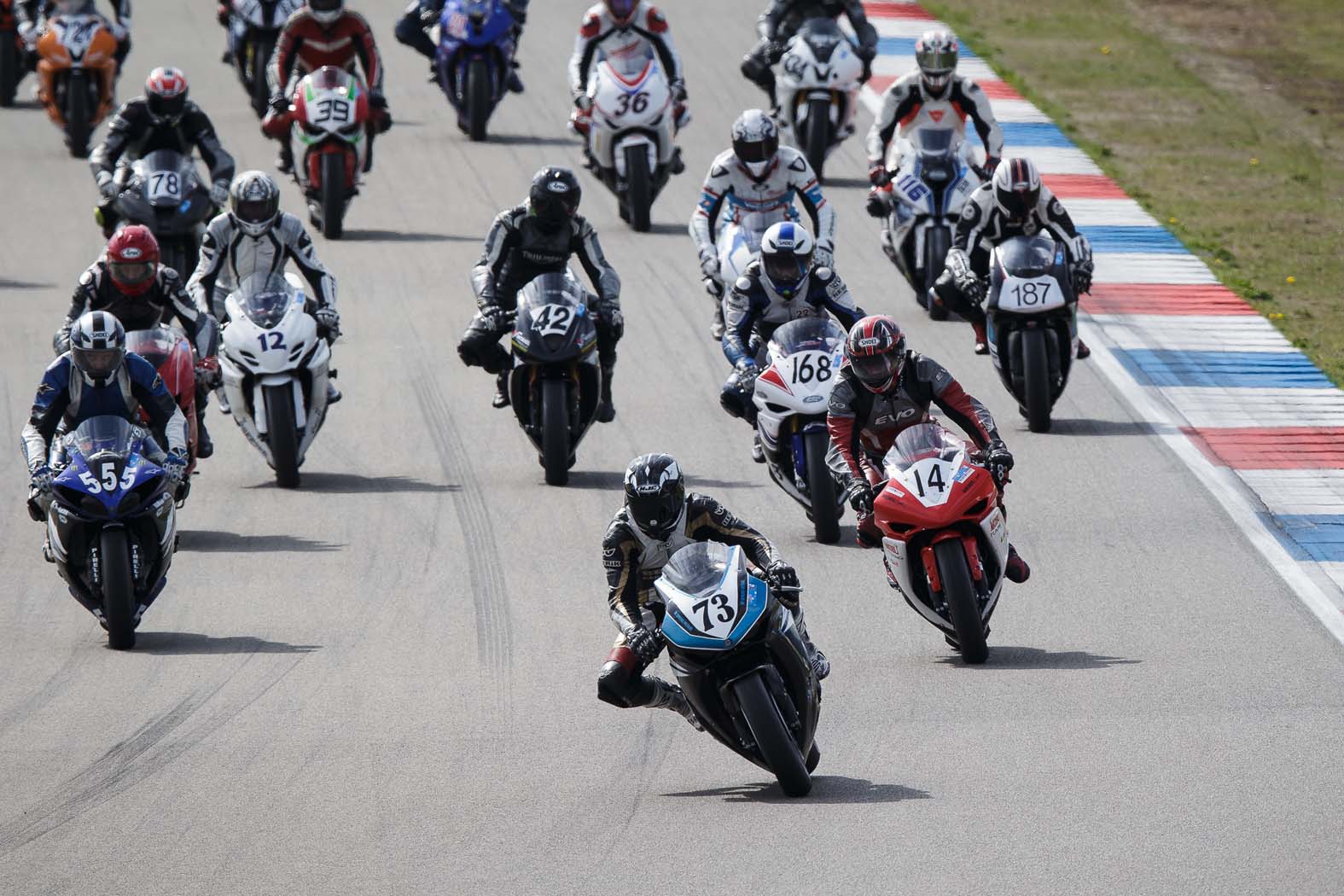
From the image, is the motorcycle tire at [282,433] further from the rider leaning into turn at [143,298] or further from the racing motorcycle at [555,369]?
the racing motorcycle at [555,369]

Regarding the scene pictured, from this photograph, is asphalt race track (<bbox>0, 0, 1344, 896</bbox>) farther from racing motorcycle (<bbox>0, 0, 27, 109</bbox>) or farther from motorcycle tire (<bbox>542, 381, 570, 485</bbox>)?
racing motorcycle (<bbox>0, 0, 27, 109</bbox>)

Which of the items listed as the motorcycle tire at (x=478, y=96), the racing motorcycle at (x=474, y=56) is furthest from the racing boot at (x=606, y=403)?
the motorcycle tire at (x=478, y=96)

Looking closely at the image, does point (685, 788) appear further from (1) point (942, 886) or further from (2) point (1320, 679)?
(2) point (1320, 679)

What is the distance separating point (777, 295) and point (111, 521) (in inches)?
188

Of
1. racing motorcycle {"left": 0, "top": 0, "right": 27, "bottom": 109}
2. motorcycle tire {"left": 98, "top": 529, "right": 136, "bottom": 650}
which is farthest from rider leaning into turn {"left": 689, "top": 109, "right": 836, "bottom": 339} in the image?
racing motorcycle {"left": 0, "top": 0, "right": 27, "bottom": 109}

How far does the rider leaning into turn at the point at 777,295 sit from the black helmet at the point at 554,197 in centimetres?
122

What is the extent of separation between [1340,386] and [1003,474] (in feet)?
21.8

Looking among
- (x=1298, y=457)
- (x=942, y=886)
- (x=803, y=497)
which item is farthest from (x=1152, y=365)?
(x=942, y=886)

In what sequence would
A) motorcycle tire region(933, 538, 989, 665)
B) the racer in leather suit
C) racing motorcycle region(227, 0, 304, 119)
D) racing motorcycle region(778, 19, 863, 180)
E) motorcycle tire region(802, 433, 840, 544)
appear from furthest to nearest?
1. racing motorcycle region(227, 0, 304, 119)
2. the racer in leather suit
3. racing motorcycle region(778, 19, 863, 180)
4. motorcycle tire region(802, 433, 840, 544)
5. motorcycle tire region(933, 538, 989, 665)

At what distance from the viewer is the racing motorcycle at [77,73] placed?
80.0ft

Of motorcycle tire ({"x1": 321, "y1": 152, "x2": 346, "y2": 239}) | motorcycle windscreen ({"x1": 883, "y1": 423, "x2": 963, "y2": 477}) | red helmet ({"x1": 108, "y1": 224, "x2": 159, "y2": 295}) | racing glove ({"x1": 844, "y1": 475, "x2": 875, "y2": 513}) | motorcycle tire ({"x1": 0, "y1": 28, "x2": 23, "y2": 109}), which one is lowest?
motorcycle tire ({"x1": 0, "y1": 28, "x2": 23, "y2": 109})

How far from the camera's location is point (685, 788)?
993 cm

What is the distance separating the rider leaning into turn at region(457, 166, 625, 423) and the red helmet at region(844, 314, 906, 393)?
135 inches

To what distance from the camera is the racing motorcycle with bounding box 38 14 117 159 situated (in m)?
24.4
